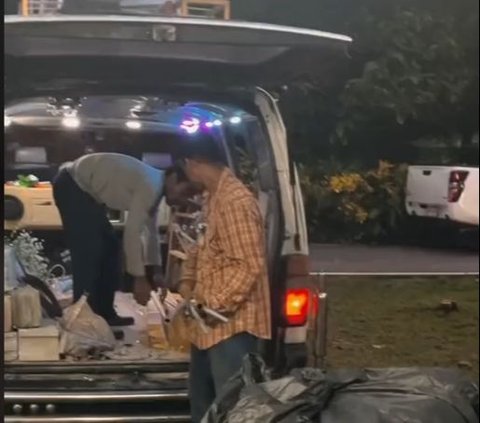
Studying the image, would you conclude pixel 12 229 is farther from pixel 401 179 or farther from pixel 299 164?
pixel 401 179

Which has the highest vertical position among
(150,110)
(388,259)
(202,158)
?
(150,110)

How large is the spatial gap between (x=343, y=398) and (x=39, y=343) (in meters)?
0.69

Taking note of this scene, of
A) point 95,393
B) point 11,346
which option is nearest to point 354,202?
point 95,393

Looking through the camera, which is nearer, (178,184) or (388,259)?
(178,184)

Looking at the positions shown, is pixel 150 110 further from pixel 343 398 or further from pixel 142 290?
pixel 343 398

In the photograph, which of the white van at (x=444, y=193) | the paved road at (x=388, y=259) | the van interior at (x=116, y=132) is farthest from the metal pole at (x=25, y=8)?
the white van at (x=444, y=193)

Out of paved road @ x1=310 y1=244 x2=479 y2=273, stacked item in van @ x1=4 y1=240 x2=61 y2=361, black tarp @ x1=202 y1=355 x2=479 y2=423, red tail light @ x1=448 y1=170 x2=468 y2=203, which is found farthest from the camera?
red tail light @ x1=448 y1=170 x2=468 y2=203

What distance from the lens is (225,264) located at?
2.06m

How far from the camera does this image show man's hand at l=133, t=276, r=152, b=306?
6.80 ft

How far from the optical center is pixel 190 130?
2.06m

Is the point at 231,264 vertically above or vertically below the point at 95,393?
above

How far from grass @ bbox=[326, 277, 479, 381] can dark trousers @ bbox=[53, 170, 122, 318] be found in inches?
19.9

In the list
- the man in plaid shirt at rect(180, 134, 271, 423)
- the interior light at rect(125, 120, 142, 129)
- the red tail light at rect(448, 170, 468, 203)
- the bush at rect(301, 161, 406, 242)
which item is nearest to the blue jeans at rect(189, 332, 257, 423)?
the man in plaid shirt at rect(180, 134, 271, 423)

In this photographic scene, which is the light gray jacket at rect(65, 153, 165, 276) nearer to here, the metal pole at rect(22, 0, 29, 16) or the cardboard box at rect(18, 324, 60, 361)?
the cardboard box at rect(18, 324, 60, 361)
